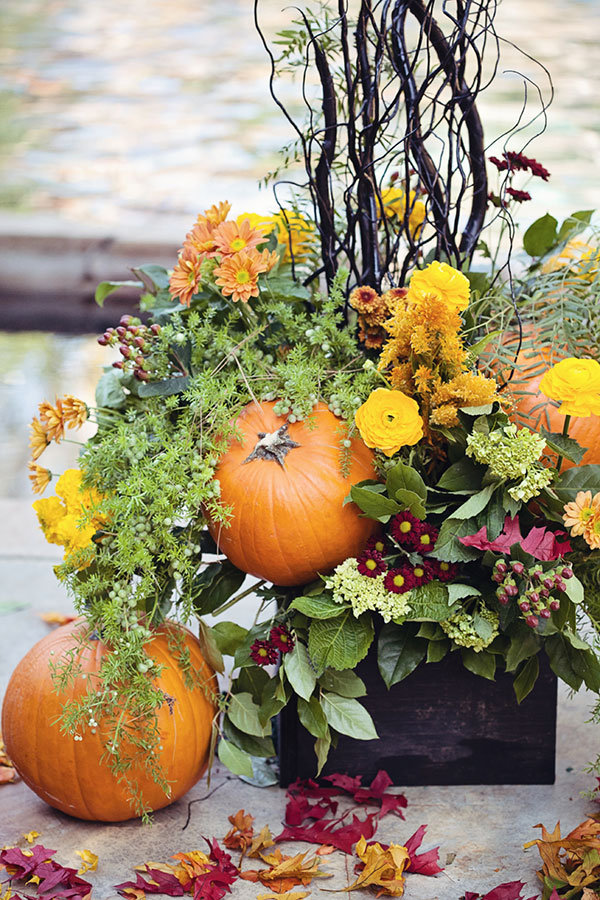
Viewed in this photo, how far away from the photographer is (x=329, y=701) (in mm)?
1506

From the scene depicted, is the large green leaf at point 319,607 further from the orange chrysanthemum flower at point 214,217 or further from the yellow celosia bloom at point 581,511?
the orange chrysanthemum flower at point 214,217

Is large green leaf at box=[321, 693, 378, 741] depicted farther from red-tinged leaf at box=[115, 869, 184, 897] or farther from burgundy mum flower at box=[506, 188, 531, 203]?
burgundy mum flower at box=[506, 188, 531, 203]

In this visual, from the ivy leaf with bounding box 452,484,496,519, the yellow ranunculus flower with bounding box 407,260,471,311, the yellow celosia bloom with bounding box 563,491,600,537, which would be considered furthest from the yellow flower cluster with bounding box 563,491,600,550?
the yellow ranunculus flower with bounding box 407,260,471,311

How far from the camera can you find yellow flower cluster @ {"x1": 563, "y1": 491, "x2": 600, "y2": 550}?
1382 mm

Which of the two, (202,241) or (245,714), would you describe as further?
(202,241)

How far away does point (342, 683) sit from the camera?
59.6 inches

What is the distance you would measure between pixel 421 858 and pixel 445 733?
0.23 m

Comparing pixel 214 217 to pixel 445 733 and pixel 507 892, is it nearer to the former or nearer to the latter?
pixel 445 733

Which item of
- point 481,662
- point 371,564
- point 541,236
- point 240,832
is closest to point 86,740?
point 240,832

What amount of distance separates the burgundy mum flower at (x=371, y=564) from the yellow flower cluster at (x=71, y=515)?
0.39m

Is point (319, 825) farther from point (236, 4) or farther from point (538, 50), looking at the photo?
point (236, 4)

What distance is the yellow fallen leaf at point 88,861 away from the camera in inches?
56.0

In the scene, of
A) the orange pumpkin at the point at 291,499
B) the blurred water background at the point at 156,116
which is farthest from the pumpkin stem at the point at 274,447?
the blurred water background at the point at 156,116

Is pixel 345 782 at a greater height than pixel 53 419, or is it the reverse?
pixel 53 419
